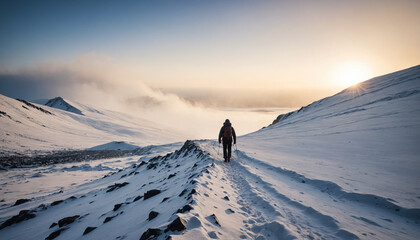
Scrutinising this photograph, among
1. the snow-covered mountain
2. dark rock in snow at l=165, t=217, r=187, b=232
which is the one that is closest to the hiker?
the snow-covered mountain

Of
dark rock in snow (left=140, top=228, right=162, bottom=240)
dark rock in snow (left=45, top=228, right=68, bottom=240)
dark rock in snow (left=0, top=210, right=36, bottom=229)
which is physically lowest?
dark rock in snow (left=0, top=210, right=36, bottom=229)

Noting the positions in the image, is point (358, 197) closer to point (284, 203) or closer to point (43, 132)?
point (284, 203)

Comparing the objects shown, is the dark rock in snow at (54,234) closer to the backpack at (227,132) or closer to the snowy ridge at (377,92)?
the backpack at (227,132)

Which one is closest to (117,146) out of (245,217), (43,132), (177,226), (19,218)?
(43,132)

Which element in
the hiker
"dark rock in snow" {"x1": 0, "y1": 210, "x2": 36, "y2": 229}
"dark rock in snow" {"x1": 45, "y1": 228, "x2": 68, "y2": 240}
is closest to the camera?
"dark rock in snow" {"x1": 45, "y1": 228, "x2": 68, "y2": 240}

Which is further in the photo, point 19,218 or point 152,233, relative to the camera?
point 19,218

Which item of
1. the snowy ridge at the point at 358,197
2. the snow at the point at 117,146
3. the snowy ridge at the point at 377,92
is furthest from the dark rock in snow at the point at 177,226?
the snow at the point at 117,146

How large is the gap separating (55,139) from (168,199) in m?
83.4

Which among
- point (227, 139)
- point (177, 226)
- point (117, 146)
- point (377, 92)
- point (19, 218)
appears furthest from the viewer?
point (117, 146)

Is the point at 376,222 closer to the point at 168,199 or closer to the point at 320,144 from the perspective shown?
the point at 168,199

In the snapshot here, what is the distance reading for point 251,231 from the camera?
4398 millimetres

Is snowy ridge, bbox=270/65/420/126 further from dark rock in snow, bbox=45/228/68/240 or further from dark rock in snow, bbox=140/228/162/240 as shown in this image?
dark rock in snow, bbox=45/228/68/240

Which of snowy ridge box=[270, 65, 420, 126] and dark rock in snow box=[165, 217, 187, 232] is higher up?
snowy ridge box=[270, 65, 420, 126]

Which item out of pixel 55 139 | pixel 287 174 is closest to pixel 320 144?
pixel 287 174
